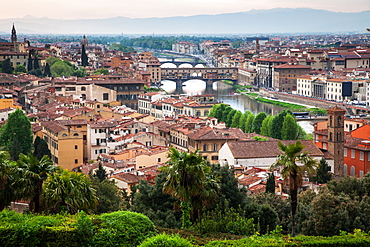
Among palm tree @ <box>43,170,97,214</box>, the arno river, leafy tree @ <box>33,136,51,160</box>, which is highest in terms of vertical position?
palm tree @ <box>43,170,97,214</box>

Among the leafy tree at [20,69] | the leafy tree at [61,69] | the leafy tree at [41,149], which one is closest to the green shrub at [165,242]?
the leafy tree at [41,149]

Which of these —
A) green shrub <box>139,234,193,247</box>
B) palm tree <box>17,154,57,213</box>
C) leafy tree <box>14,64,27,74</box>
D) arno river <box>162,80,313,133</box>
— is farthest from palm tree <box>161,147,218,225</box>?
leafy tree <box>14,64,27,74</box>

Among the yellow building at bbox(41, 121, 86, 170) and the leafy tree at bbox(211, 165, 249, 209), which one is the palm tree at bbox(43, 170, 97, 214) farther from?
the yellow building at bbox(41, 121, 86, 170)

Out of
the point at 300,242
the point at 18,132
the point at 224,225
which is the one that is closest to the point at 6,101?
the point at 18,132

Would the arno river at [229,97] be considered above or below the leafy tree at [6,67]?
below

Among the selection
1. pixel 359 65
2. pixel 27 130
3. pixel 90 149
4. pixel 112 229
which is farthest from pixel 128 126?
pixel 359 65

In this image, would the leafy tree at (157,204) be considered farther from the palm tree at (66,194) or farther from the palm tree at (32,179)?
the palm tree at (32,179)
